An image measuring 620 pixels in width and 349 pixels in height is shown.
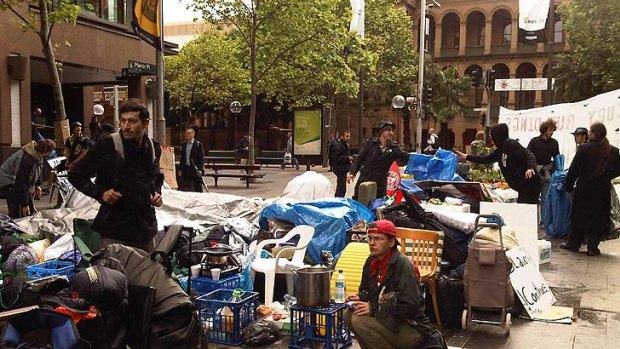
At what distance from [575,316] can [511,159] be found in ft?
10.1

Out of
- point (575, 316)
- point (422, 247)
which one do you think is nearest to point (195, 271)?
point (422, 247)

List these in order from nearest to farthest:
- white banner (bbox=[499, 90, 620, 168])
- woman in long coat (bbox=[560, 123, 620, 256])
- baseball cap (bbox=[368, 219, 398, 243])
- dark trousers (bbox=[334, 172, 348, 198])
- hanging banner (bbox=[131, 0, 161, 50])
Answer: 1. baseball cap (bbox=[368, 219, 398, 243])
2. woman in long coat (bbox=[560, 123, 620, 256])
3. hanging banner (bbox=[131, 0, 161, 50])
4. white banner (bbox=[499, 90, 620, 168])
5. dark trousers (bbox=[334, 172, 348, 198])

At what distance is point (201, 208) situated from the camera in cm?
988

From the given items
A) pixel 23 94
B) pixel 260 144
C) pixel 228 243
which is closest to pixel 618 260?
pixel 228 243

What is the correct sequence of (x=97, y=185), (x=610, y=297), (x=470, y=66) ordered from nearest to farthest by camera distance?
(x=97, y=185), (x=610, y=297), (x=470, y=66)

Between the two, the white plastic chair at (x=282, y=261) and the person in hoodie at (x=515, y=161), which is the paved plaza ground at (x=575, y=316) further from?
the person in hoodie at (x=515, y=161)

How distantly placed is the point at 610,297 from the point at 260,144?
4333 centimetres

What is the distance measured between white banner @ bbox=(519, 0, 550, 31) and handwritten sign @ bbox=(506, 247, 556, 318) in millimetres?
16642

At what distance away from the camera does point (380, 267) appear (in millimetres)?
4383

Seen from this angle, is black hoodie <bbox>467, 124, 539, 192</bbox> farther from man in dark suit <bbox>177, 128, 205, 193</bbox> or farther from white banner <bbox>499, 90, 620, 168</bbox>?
man in dark suit <bbox>177, 128, 205, 193</bbox>

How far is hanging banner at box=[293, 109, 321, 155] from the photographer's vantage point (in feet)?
93.2

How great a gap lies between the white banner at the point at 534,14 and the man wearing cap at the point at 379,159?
46.3ft

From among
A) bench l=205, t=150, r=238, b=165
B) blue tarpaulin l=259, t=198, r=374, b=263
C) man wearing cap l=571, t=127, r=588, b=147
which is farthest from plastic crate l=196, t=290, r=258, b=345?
bench l=205, t=150, r=238, b=165

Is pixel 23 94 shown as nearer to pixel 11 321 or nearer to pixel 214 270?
pixel 214 270
